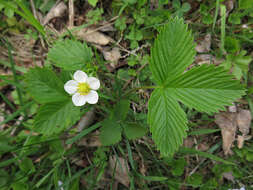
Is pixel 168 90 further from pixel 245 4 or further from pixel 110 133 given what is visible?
pixel 245 4

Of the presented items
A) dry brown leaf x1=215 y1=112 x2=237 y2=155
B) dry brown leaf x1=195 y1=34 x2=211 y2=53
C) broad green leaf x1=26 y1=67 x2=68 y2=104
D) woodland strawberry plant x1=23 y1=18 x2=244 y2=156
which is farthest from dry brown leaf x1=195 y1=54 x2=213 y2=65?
broad green leaf x1=26 y1=67 x2=68 y2=104

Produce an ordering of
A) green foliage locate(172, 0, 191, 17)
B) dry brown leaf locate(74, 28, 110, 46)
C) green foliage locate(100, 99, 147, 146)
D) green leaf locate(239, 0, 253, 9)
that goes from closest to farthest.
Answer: green foliage locate(100, 99, 147, 146), green leaf locate(239, 0, 253, 9), green foliage locate(172, 0, 191, 17), dry brown leaf locate(74, 28, 110, 46)

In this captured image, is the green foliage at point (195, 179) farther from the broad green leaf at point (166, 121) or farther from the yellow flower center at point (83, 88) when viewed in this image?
the yellow flower center at point (83, 88)

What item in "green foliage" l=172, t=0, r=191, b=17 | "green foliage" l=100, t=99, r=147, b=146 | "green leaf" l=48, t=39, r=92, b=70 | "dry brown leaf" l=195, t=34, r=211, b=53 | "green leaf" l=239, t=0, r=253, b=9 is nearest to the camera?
"green leaf" l=48, t=39, r=92, b=70

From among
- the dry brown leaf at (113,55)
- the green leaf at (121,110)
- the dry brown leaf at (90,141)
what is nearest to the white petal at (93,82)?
the green leaf at (121,110)

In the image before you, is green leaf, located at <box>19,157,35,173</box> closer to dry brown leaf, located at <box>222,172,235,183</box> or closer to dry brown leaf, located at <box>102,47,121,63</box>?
dry brown leaf, located at <box>102,47,121,63</box>

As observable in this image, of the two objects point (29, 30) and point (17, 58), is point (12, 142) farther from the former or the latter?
point (29, 30)

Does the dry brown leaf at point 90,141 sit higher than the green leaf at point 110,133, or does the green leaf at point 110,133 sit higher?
the green leaf at point 110,133
